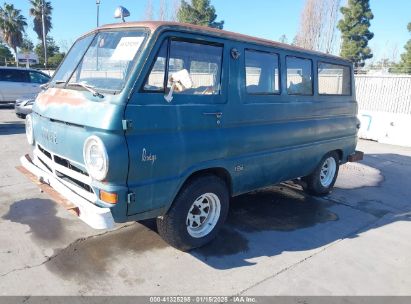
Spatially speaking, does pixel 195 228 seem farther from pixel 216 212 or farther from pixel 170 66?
pixel 170 66

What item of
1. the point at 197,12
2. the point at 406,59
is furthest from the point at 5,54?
the point at 406,59

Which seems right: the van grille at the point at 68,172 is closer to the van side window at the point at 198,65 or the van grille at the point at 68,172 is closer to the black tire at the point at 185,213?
the black tire at the point at 185,213

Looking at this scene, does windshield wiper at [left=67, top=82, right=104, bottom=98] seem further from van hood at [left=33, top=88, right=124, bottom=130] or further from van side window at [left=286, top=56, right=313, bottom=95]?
van side window at [left=286, top=56, right=313, bottom=95]

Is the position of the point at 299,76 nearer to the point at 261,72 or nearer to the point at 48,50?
the point at 261,72

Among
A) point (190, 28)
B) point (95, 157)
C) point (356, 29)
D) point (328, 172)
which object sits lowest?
point (328, 172)

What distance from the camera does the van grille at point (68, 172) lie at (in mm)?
3316

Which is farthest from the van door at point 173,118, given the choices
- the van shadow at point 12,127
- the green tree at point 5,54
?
the green tree at point 5,54

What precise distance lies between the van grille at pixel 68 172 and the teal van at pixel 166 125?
13 millimetres

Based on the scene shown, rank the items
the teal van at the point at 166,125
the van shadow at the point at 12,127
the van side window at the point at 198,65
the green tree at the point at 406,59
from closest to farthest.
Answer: the teal van at the point at 166,125 < the van side window at the point at 198,65 < the van shadow at the point at 12,127 < the green tree at the point at 406,59

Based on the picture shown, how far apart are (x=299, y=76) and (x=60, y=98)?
3194mm

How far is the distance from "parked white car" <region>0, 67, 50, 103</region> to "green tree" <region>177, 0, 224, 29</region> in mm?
25544

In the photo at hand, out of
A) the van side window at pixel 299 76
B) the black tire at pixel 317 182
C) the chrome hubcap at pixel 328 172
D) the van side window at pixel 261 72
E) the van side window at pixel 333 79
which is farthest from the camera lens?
the chrome hubcap at pixel 328 172

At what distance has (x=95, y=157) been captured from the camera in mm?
3090

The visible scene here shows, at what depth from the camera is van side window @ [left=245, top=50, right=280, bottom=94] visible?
420 centimetres
